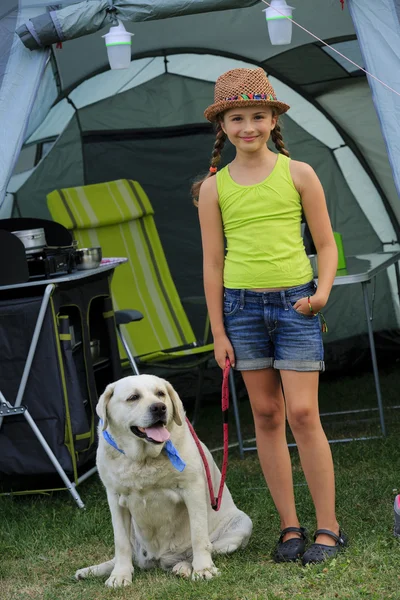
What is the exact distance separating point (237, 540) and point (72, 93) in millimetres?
3638

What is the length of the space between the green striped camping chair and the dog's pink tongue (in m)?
2.52

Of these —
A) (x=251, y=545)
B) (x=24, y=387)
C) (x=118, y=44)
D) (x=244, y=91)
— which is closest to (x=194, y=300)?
(x=24, y=387)

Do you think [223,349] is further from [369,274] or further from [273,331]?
[369,274]

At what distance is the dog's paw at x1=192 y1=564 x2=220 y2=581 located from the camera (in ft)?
9.83

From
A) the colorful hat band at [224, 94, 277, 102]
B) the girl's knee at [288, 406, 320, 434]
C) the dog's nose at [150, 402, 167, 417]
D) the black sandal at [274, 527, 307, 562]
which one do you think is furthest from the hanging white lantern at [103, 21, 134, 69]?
the black sandal at [274, 527, 307, 562]

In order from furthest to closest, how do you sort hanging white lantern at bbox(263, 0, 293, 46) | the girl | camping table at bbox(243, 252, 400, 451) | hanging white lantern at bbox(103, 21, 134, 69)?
camping table at bbox(243, 252, 400, 451) → hanging white lantern at bbox(103, 21, 134, 69) → hanging white lantern at bbox(263, 0, 293, 46) → the girl

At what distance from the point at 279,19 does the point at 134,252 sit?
2326 mm

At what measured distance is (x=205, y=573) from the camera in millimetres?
3010

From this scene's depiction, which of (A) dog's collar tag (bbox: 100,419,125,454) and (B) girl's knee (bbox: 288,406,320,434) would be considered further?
(A) dog's collar tag (bbox: 100,419,125,454)

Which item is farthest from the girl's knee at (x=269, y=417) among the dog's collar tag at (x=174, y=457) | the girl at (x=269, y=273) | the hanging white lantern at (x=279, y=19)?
the hanging white lantern at (x=279, y=19)

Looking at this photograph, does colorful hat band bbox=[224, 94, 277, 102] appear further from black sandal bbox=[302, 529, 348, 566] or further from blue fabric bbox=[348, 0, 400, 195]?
black sandal bbox=[302, 529, 348, 566]

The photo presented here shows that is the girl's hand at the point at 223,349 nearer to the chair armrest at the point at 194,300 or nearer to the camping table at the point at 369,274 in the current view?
the camping table at the point at 369,274

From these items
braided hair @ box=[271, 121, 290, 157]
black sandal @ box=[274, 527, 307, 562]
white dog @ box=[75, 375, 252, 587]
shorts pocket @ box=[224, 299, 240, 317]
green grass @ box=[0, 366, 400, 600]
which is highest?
braided hair @ box=[271, 121, 290, 157]

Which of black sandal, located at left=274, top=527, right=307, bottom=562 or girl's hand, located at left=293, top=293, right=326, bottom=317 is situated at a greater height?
girl's hand, located at left=293, top=293, right=326, bottom=317
